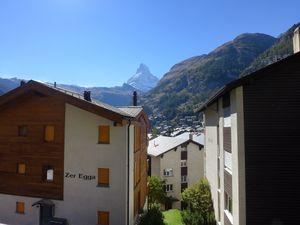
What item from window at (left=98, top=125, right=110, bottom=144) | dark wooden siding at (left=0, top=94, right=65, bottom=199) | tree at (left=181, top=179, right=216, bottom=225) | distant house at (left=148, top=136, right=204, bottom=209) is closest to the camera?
window at (left=98, top=125, right=110, bottom=144)

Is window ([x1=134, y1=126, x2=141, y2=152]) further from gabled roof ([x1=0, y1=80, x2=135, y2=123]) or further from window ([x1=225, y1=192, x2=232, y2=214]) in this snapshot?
window ([x1=225, y1=192, x2=232, y2=214])

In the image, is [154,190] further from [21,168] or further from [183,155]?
[21,168]

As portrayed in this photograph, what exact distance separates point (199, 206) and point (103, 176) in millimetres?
10244

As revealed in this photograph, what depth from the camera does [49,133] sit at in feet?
77.8

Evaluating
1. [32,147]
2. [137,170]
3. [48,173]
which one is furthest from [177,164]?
[32,147]

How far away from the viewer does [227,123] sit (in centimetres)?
1889

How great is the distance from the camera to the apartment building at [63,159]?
22047 millimetres

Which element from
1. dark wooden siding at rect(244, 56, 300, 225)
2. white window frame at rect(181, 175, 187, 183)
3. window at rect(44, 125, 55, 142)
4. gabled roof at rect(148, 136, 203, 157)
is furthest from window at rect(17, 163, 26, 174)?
white window frame at rect(181, 175, 187, 183)

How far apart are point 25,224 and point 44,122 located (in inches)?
312

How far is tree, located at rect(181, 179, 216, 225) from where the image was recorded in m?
25.7

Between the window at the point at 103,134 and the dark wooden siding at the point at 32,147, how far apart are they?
9.47 feet

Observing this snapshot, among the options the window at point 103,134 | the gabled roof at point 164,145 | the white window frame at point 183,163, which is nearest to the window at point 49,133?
the window at point 103,134

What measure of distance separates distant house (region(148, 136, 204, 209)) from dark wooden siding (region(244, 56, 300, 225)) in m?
36.6

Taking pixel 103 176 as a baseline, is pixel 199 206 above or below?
below
